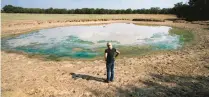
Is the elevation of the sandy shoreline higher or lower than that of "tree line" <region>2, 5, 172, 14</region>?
lower

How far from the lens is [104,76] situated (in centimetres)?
1245

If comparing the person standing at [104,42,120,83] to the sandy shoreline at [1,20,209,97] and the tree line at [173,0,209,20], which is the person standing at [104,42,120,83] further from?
the tree line at [173,0,209,20]

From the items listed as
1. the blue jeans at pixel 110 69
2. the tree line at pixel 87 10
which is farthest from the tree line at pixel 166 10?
the blue jeans at pixel 110 69

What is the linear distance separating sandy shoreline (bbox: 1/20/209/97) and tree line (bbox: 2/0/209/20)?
44.6 meters

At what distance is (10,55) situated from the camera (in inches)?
722

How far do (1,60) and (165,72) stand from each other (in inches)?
408

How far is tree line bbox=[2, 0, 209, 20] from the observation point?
5790 centimetres

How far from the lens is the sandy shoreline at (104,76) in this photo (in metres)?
10.4

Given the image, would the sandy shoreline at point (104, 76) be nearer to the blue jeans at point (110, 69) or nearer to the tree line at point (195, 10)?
the blue jeans at point (110, 69)

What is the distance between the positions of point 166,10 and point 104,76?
76703 millimetres

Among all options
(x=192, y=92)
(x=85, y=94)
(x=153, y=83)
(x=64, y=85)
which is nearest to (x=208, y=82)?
(x=192, y=92)

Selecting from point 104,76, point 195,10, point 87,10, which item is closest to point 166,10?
point 195,10

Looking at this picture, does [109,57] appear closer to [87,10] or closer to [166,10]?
[166,10]

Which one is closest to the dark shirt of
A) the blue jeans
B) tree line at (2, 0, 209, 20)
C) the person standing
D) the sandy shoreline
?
the person standing
